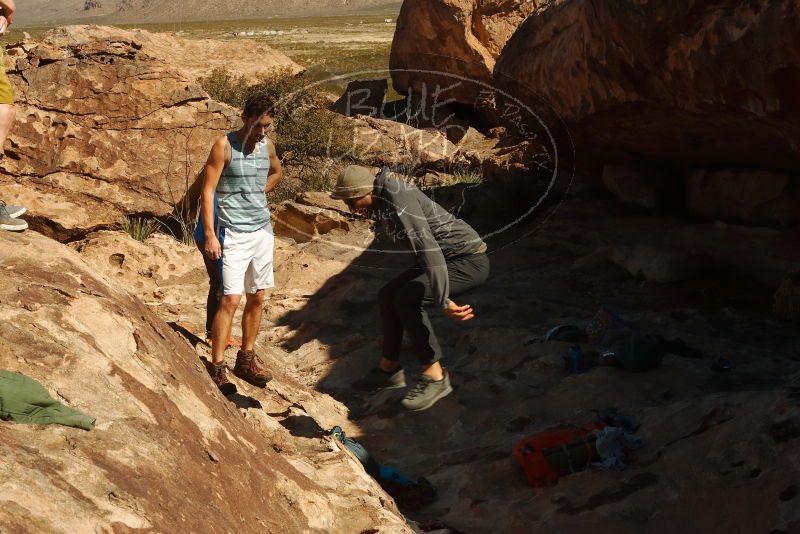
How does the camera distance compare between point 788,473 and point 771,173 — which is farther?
point 771,173

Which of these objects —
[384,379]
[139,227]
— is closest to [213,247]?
[384,379]

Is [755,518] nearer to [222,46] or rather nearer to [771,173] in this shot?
[771,173]

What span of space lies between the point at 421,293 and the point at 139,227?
4738 mm

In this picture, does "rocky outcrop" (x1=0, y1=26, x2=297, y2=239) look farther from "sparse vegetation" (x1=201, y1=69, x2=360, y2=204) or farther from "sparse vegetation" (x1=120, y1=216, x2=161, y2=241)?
"sparse vegetation" (x1=201, y1=69, x2=360, y2=204)

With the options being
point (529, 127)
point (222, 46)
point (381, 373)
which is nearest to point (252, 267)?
point (381, 373)

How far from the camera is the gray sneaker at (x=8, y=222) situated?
4.50 meters

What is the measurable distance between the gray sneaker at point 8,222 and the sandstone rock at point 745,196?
6.88 meters

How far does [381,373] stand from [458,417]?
1.95 feet

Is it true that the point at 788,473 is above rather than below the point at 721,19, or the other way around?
below

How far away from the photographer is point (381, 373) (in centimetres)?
601

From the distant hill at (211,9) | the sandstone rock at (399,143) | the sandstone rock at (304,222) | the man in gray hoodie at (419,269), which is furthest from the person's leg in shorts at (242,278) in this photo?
the distant hill at (211,9)

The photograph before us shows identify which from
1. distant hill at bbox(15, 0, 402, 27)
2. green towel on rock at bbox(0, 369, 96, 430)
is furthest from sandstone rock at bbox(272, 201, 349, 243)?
distant hill at bbox(15, 0, 402, 27)

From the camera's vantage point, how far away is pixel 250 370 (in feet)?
19.0

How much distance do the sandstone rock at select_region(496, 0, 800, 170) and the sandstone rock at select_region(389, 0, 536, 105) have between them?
→ 19.4 ft
